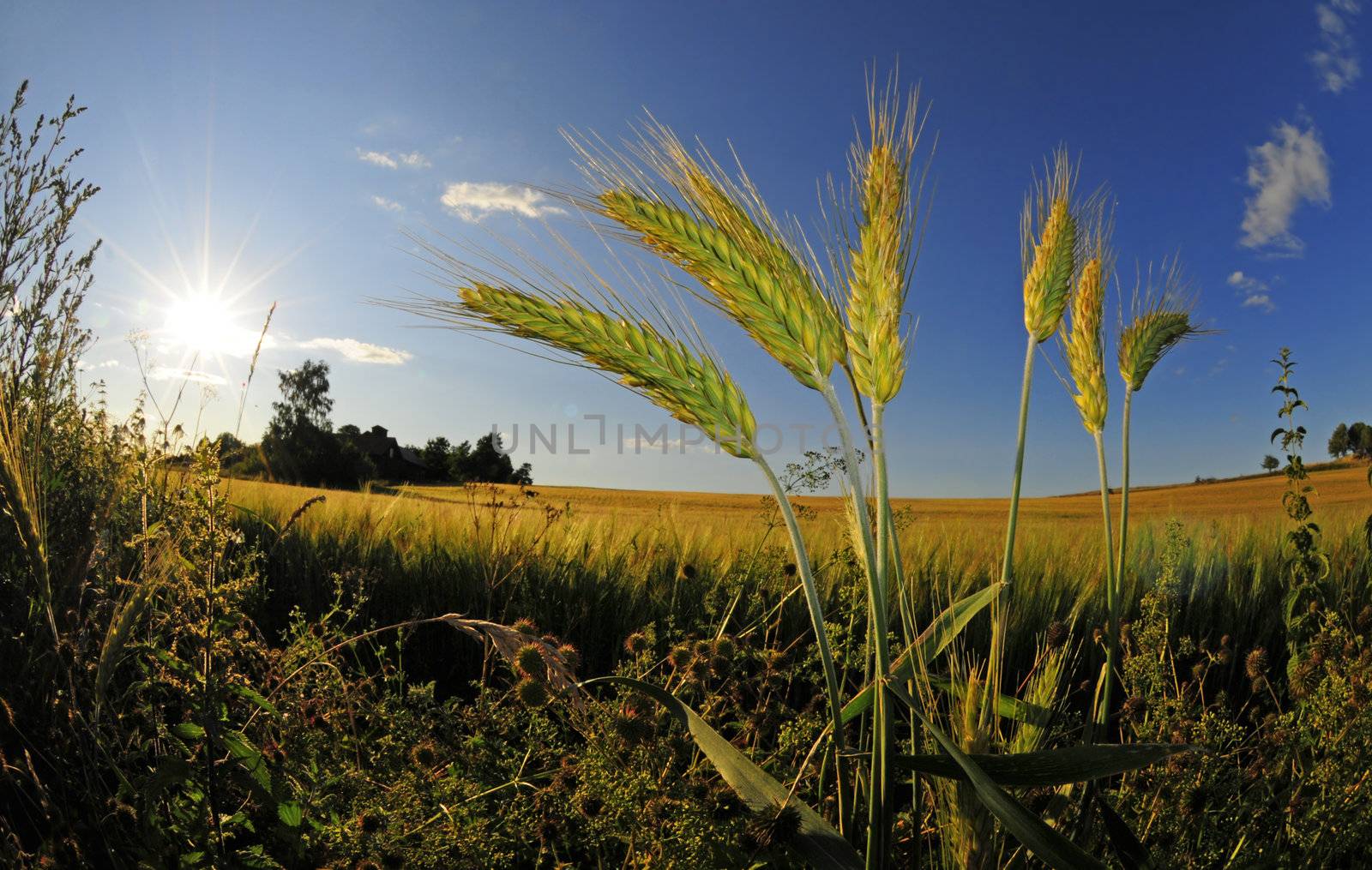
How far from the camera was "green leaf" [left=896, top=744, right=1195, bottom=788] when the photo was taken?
43.1 inches

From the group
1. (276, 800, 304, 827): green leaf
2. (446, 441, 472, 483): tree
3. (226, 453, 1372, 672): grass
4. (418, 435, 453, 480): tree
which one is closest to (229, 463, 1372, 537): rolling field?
(226, 453, 1372, 672): grass

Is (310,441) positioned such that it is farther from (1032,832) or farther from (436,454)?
(1032,832)

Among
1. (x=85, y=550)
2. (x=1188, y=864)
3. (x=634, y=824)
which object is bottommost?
(x=1188, y=864)

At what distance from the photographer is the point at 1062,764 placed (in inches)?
43.1

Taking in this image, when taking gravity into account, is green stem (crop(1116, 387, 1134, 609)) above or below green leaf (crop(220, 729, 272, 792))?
above

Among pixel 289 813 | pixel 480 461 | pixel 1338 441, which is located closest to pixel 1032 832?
pixel 289 813

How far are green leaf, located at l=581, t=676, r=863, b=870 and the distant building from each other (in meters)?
51.2

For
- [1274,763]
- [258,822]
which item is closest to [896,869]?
[1274,763]

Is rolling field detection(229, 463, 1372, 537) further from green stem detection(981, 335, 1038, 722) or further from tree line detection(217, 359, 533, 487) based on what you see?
tree line detection(217, 359, 533, 487)

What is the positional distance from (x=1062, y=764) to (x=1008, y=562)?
564 millimetres

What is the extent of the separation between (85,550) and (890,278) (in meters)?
3.39

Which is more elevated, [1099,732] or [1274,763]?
[1099,732]

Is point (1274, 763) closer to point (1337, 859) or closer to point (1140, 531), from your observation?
point (1337, 859)

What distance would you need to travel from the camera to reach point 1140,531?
5871 mm
